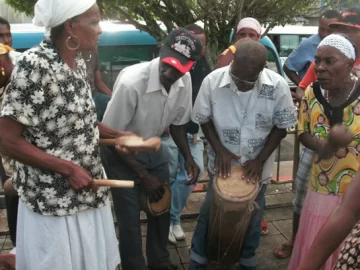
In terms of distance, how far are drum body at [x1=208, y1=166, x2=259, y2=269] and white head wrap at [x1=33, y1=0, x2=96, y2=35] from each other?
58.5 inches

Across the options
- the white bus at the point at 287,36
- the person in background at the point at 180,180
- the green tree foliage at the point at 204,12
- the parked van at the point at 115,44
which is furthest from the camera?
the white bus at the point at 287,36

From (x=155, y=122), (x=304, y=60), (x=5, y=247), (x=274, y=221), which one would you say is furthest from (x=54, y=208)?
(x=304, y=60)

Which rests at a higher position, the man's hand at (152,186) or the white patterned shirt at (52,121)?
the white patterned shirt at (52,121)

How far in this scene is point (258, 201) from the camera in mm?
3227

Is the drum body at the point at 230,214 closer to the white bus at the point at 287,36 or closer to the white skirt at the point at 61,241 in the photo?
the white skirt at the point at 61,241

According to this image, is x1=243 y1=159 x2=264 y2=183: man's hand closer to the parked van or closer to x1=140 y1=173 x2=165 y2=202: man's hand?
x1=140 y1=173 x2=165 y2=202: man's hand

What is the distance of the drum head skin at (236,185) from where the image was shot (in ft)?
9.23

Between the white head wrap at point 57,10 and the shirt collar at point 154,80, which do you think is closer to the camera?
the white head wrap at point 57,10

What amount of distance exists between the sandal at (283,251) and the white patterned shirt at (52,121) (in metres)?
2.03

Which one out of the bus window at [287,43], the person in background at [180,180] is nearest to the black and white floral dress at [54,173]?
the person in background at [180,180]

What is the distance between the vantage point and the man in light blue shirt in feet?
14.4

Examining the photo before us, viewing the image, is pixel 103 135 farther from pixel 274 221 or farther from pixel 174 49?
pixel 274 221

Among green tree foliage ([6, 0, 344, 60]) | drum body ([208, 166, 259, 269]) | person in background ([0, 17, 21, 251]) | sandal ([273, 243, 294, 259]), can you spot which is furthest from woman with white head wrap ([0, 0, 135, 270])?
green tree foliage ([6, 0, 344, 60])

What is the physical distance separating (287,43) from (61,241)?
43.1ft
